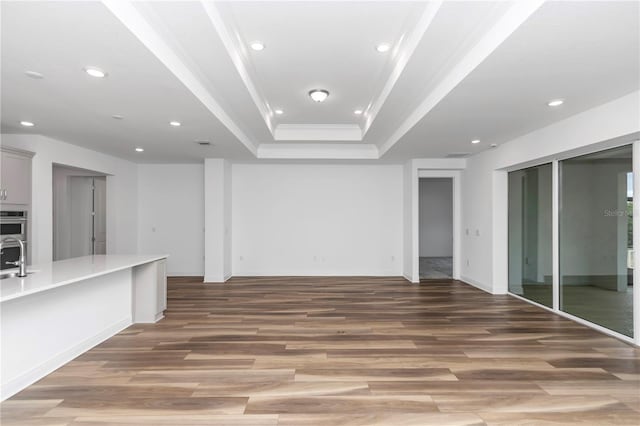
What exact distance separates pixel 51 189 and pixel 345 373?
547 centimetres

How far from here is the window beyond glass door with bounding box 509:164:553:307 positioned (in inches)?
205

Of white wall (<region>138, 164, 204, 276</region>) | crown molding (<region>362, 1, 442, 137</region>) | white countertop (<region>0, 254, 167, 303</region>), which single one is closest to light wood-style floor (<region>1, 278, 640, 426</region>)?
white countertop (<region>0, 254, 167, 303</region>)

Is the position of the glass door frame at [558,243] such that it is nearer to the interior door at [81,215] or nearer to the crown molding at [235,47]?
the crown molding at [235,47]

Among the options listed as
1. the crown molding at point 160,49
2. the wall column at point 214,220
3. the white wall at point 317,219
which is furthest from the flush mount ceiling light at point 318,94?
the white wall at point 317,219

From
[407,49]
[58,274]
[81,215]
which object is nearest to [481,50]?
[407,49]

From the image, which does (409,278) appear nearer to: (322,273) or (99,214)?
(322,273)

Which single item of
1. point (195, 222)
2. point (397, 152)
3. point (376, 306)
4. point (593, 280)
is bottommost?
point (376, 306)

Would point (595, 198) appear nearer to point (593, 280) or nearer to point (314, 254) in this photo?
point (593, 280)

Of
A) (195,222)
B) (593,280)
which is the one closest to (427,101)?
(593,280)

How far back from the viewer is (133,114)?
166 inches

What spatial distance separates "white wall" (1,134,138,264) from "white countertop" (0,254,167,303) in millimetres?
1740

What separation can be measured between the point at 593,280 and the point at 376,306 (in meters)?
2.87

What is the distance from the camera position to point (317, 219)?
8.20 meters

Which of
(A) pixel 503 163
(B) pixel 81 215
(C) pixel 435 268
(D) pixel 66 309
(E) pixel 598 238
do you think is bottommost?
(C) pixel 435 268
